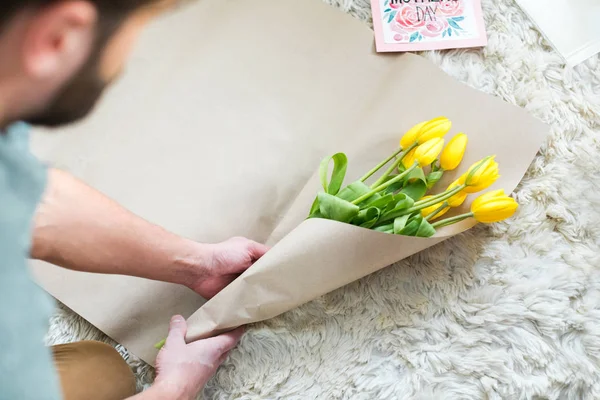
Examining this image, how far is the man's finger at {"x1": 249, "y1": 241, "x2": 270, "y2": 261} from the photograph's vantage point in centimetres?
73

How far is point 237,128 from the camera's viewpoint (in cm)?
81

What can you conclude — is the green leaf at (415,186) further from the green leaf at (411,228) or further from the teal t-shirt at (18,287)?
the teal t-shirt at (18,287)

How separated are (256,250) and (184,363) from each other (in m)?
0.16

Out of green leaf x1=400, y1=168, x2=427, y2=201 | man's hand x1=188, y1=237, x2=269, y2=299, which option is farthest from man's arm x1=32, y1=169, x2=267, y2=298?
green leaf x1=400, y1=168, x2=427, y2=201

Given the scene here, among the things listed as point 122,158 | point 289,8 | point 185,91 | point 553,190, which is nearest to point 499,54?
point 553,190

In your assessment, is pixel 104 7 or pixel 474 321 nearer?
pixel 104 7

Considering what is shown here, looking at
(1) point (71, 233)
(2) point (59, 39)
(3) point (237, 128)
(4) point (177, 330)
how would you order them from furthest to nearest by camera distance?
(3) point (237, 128)
(4) point (177, 330)
(1) point (71, 233)
(2) point (59, 39)

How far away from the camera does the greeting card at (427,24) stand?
822 mm

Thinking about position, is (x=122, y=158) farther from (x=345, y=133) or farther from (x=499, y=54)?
(x=499, y=54)

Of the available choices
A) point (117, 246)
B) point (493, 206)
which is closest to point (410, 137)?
point (493, 206)

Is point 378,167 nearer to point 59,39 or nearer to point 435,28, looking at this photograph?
point 435,28

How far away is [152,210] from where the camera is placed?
789 mm

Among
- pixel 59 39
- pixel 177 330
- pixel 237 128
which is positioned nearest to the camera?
pixel 59 39

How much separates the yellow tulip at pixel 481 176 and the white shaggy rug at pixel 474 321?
0.34ft
